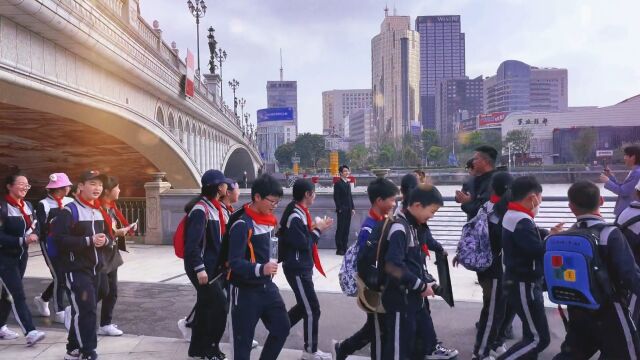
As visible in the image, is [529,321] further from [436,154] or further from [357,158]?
[357,158]

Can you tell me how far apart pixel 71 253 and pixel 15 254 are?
1.27m

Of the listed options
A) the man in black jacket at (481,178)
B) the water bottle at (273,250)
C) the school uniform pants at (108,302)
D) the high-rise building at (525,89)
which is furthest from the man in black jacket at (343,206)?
the high-rise building at (525,89)

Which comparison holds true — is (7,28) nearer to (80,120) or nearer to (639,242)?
(80,120)

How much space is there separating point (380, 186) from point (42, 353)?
3.79m

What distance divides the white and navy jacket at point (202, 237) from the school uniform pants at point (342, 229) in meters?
6.03

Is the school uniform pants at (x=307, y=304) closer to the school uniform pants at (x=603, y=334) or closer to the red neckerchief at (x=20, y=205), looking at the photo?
the school uniform pants at (x=603, y=334)

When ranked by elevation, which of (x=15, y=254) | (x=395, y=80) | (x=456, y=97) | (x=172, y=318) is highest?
(x=395, y=80)

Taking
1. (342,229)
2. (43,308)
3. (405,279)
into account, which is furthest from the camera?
(342,229)

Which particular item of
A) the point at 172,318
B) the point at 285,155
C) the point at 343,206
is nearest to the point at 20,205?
the point at 172,318

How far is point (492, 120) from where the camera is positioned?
4938 inches

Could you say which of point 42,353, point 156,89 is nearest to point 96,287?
point 42,353

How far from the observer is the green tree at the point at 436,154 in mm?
106812

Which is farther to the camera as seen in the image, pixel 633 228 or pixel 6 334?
pixel 6 334

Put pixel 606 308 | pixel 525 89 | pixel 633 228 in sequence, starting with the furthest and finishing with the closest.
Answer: pixel 525 89 → pixel 633 228 → pixel 606 308
